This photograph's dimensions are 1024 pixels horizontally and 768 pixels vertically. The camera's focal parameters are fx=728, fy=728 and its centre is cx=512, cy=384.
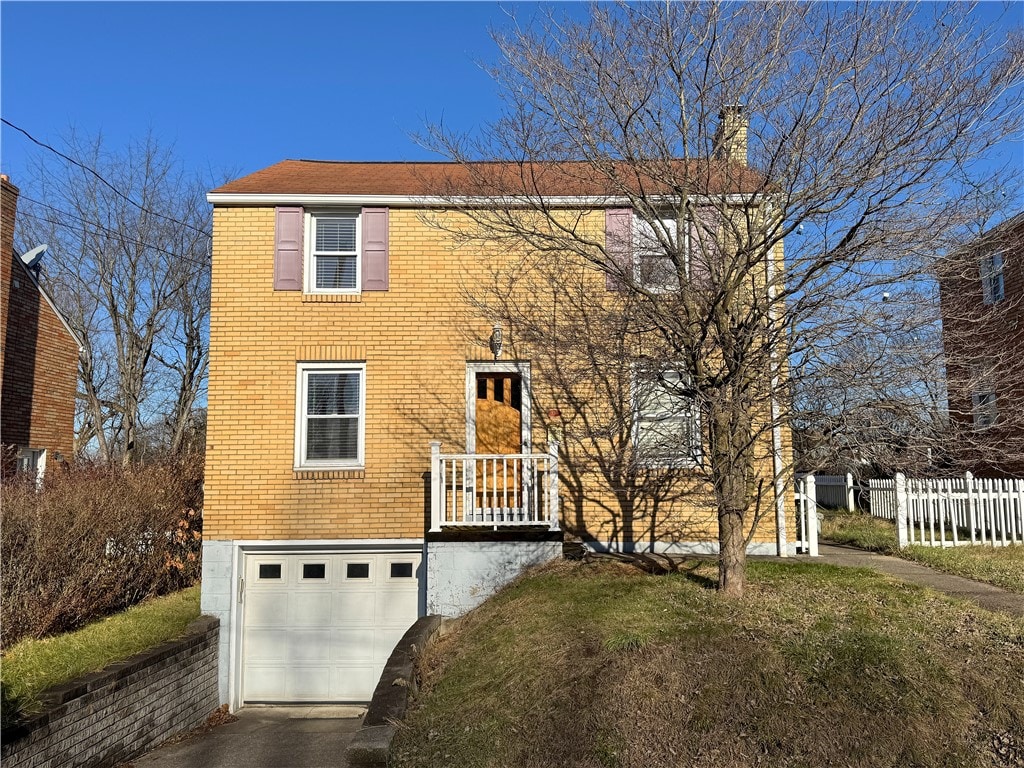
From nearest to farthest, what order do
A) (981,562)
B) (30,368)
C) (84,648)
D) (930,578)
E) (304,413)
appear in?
1. (84,648)
2. (930,578)
3. (981,562)
4. (304,413)
5. (30,368)

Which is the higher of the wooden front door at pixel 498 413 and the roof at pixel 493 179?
the roof at pixel 493 179

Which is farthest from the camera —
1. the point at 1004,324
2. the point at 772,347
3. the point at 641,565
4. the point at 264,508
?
the point at 264,508

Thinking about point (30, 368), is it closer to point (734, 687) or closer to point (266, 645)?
point (266, 645)

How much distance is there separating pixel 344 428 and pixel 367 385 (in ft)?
2.49

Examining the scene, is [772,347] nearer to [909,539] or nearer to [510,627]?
[510,627]

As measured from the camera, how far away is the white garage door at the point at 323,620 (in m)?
11.1

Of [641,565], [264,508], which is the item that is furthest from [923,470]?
[264,508]

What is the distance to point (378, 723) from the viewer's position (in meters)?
5.83

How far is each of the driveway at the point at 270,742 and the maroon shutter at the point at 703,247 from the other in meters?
6.17

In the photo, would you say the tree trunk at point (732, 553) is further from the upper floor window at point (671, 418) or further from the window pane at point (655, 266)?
the window pane at point (655, 266)

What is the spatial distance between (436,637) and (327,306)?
5.41 meters

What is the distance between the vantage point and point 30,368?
1712cm

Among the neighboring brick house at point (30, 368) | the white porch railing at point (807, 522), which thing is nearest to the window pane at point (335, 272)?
the white porch railing at point (807, 522)

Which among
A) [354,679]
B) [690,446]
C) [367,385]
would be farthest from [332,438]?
[690,446]
